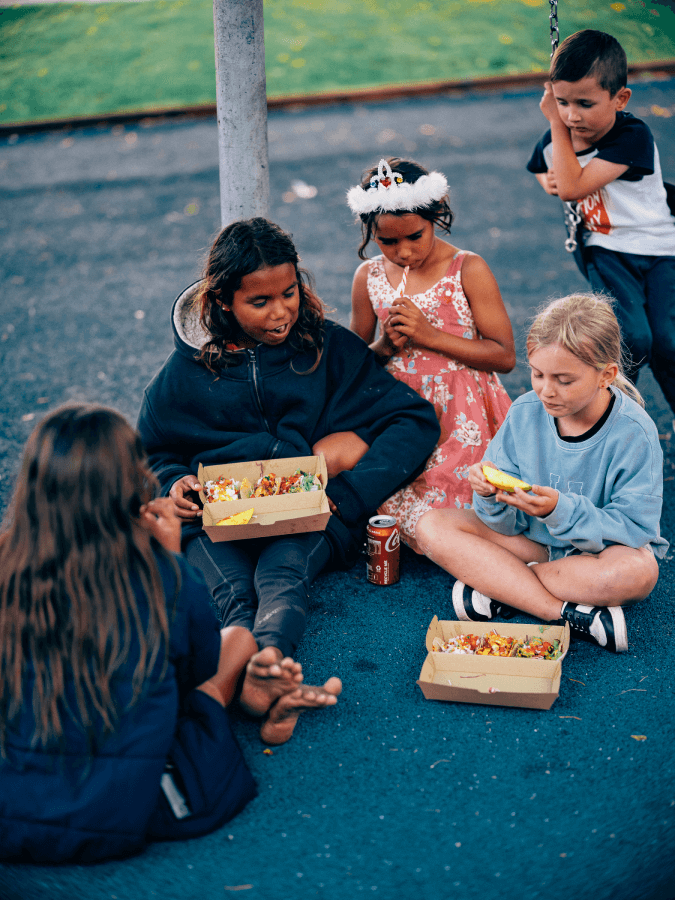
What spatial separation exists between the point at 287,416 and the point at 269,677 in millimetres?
1352

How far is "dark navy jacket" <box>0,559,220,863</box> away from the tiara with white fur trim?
199 cm

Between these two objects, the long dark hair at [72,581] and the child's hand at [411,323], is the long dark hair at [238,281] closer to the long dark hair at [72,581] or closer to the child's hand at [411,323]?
the child's hand at [411,323]

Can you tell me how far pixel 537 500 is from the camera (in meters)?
2.76

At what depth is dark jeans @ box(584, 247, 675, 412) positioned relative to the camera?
12.3 ft

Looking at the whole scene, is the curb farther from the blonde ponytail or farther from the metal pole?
the blonde ponytail

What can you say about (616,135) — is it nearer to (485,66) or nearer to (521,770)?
(521,770)

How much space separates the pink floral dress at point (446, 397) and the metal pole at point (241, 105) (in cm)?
71

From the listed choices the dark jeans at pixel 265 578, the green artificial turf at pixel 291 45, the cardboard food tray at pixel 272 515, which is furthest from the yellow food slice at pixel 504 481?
the green artificial turf at pixel 291 45

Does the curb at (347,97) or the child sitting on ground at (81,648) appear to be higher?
the child sitting on ground at (81,648)

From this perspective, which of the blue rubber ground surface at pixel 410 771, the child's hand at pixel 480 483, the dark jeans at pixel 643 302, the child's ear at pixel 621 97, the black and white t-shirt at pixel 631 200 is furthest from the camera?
the dark jeans at pixel 643 302

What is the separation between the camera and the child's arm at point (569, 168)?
12.0 feet

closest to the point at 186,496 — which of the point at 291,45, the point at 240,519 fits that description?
the point at 240,519

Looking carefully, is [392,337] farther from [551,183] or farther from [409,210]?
[551,183]

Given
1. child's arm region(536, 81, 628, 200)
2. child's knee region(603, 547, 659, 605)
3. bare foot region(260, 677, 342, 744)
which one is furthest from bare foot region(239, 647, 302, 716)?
child's arm region(536, 81, 628, 200)
